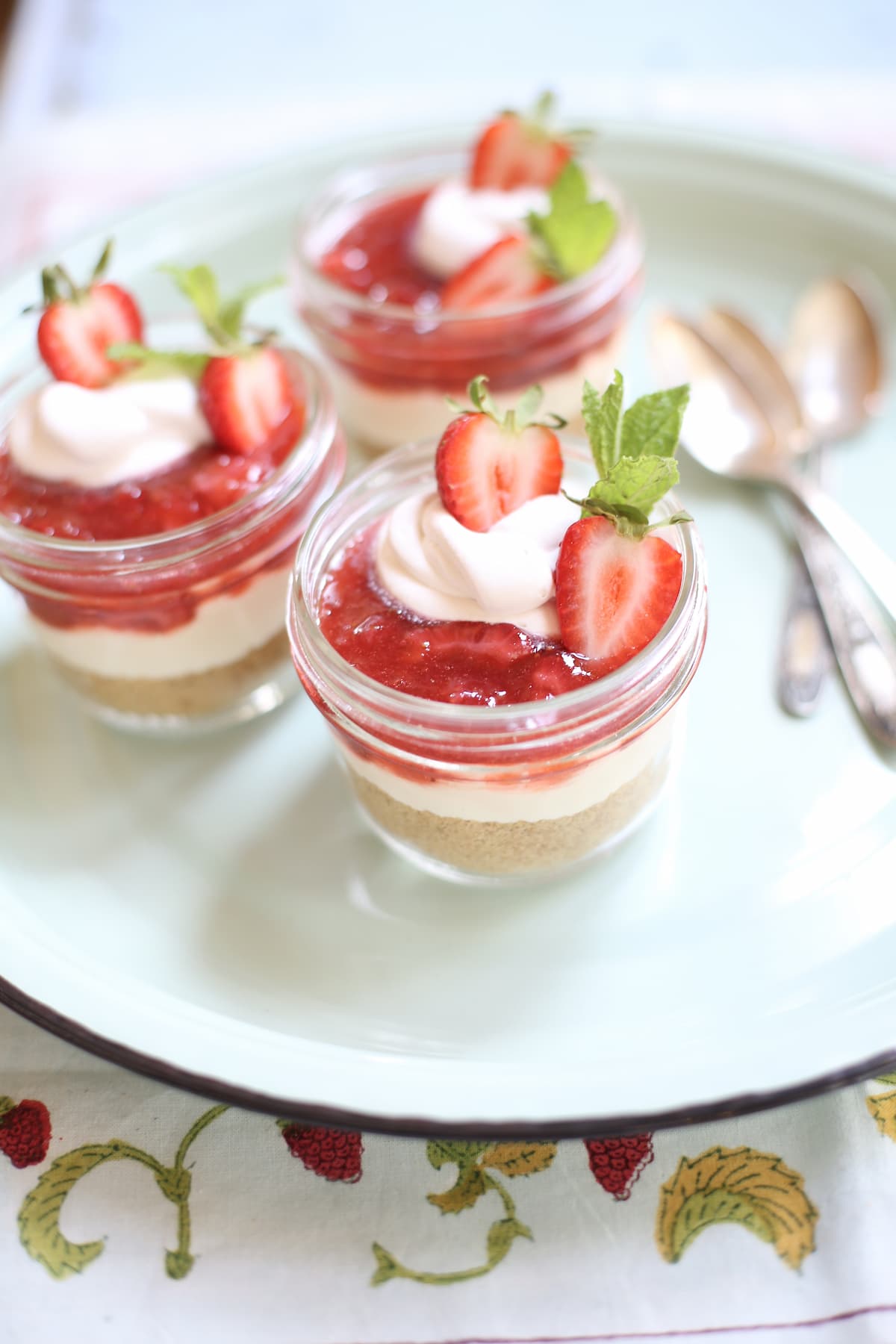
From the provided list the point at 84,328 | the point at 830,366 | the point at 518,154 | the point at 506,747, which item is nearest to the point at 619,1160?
the point at 506,747

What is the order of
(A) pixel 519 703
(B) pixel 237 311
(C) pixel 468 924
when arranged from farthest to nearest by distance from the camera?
1. (B) pixel 237 311
2. (C) pixel 468 924
3. (A) pixel 519 703

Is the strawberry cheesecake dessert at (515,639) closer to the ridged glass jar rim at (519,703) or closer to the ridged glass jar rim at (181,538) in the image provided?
the ridged glass jar rim at (519,703)

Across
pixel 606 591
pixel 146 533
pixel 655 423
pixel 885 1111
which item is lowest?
pixel 885 1111

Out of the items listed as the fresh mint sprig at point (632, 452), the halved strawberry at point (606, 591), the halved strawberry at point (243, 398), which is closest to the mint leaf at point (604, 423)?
the fresh mint sprig at point (632, 452)

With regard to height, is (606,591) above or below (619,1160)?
above

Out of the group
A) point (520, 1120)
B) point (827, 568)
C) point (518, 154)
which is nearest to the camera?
point (520, 1120)

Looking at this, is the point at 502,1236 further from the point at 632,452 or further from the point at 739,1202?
the point at 632,452

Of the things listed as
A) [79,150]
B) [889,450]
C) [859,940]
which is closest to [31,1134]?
[859,940]
